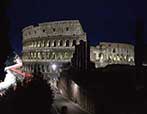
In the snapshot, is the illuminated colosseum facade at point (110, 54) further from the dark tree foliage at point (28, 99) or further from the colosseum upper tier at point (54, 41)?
the dark tree foliage at point (28, 99)

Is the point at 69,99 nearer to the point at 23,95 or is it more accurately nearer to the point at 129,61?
the point at 23,95

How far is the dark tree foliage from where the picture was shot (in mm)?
18562

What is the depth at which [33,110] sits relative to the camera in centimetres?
1939

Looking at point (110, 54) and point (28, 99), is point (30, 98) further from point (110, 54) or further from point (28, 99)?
point (110, 54)

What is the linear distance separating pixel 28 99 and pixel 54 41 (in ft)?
184

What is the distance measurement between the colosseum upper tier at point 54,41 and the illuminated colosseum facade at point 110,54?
Result: 294 inches

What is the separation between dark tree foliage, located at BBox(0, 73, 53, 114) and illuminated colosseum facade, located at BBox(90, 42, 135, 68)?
5639 cm

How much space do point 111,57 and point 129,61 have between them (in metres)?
8.92

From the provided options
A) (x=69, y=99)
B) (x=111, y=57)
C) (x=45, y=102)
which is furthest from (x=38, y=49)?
(x=45, y=102)

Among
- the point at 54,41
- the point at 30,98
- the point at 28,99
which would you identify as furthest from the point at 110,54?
the point at 28,99

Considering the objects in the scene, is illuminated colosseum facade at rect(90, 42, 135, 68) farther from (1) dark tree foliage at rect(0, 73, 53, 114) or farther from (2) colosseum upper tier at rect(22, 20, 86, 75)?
(1) dark tree foliage at rect(0, 73, 53, 114)

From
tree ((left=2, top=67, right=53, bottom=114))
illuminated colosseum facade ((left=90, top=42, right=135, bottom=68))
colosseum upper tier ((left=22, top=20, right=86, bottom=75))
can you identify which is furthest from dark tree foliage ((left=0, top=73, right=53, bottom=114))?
illuminated colosseum facade ((left=90, top=42, right=135, bottom=68))

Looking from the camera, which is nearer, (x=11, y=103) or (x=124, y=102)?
(x=11, y=103)

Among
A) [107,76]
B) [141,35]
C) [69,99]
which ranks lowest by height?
[69,99]
